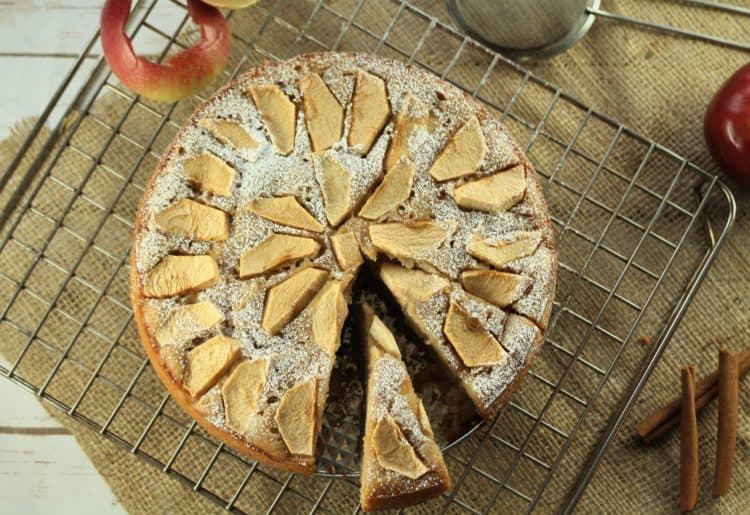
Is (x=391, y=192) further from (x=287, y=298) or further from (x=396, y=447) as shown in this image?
(x=396, y=447)

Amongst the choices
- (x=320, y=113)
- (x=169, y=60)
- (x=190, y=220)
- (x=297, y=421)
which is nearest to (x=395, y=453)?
(x=297, y=421)

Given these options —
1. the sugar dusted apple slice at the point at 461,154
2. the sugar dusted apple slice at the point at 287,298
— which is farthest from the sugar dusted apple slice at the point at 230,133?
the sugar dusted apple slice at the point at 461,154

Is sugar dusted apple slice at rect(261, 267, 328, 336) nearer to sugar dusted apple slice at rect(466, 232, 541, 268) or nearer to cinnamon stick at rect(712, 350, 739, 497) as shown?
sugar dusted apple slice at rect(466, 232, 541, 268)

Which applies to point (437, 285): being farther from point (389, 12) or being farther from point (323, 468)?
point (389, 12)

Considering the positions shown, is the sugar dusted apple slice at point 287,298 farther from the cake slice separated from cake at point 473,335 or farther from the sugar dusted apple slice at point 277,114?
the sugar dusted apple slice at point 277,114

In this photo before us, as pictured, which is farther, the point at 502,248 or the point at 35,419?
the point at 35,419

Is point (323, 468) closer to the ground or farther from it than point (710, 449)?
closer to the ground

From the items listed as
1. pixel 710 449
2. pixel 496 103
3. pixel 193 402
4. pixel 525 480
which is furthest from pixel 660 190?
pixel 193 402

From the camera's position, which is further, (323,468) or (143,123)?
(143,123)

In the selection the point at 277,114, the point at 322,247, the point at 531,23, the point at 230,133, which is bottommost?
the point at 322,247
